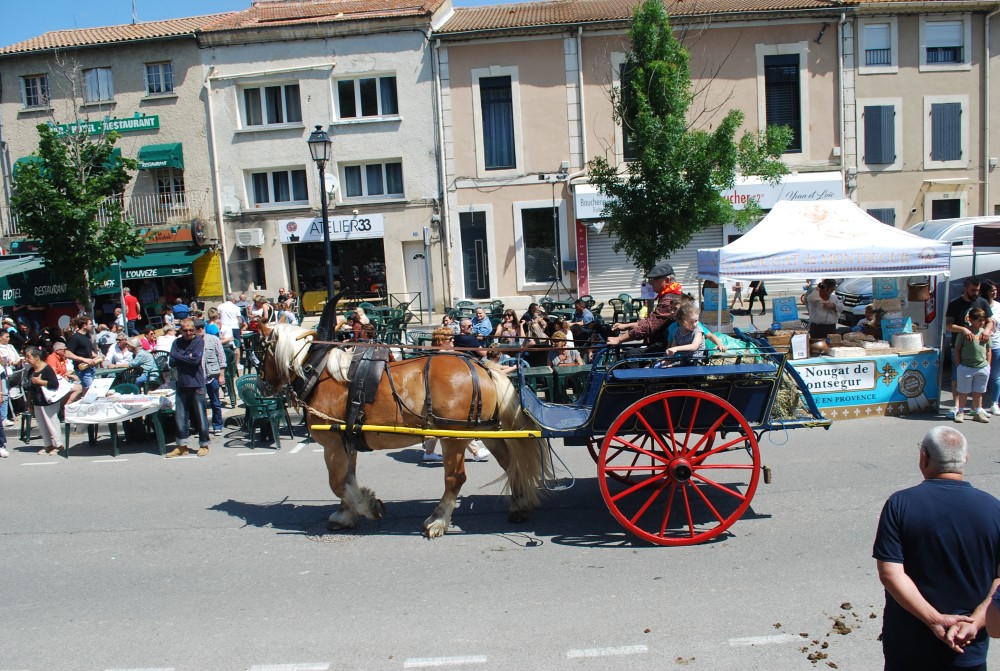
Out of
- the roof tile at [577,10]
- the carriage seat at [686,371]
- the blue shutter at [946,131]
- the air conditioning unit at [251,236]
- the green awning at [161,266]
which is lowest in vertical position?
the carriage seat at [686,371]

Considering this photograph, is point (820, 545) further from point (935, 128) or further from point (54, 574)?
point (935, 128)

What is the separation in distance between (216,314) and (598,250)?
12.6 m

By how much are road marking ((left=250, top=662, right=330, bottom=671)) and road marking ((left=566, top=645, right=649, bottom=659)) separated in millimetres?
1403

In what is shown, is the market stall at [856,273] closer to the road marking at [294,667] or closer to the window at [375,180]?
the road marking at [294,667]

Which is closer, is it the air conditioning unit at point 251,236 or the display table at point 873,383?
the display table at point 873,383

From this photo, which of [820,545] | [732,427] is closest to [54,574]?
[732,427]

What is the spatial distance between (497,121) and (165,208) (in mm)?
10897

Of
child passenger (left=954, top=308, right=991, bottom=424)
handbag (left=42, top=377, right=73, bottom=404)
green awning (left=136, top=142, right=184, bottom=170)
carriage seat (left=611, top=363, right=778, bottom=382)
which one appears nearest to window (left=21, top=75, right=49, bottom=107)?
green awning (left=136, top=142, right=184, bottom=170)

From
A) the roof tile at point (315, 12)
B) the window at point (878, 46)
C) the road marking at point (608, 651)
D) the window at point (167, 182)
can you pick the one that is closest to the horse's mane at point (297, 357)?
the road marking at point (608, 651)

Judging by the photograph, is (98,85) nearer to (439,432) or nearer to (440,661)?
(439,432)

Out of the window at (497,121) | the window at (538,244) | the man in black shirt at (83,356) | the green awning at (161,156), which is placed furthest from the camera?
the green awning at (161,156)

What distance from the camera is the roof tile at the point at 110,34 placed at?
23031 millimetres

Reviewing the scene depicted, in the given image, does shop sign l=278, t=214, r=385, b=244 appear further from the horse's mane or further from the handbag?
the horse's mane

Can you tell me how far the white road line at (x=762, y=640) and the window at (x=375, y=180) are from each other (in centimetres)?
2026
